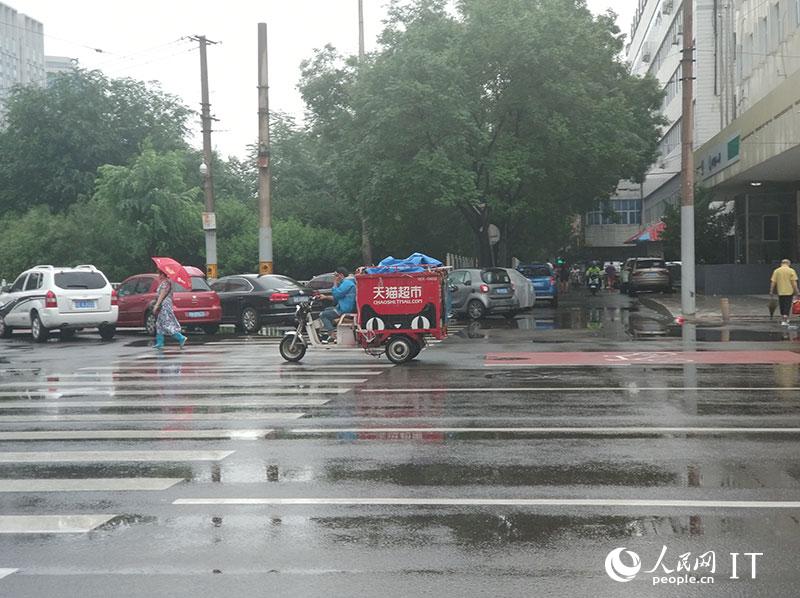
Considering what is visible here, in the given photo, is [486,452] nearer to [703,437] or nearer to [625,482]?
[625,482]

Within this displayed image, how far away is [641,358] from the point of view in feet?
53.7

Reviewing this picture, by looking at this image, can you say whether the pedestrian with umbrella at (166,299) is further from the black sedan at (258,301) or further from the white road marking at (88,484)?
the white road marking at (88,484)

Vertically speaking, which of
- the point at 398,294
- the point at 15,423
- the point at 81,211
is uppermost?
the point at 81,211

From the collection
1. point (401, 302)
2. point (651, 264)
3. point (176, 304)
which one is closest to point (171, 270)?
point (176, 304)

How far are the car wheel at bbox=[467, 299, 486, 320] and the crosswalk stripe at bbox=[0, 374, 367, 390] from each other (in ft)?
49.7

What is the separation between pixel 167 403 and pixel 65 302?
12976 mm

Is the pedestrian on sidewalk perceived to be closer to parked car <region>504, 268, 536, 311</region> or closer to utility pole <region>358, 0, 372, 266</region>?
parked car <region>504, 268, 536, 311</region>

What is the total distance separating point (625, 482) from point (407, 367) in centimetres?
908

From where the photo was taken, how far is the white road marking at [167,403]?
11625mm

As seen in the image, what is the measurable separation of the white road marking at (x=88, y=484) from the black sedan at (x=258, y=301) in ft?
59.4

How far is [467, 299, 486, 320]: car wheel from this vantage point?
95.7ft

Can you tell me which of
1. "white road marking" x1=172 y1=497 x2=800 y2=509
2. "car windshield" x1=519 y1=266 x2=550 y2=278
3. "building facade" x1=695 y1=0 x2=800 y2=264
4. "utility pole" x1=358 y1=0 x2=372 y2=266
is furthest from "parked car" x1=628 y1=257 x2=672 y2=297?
"white road marking" x1=172 y1=497 x2=800 y2=509

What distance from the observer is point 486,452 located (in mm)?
8172

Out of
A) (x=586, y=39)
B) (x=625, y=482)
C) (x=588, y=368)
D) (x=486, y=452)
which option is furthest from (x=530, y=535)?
(x=586, y=39)
